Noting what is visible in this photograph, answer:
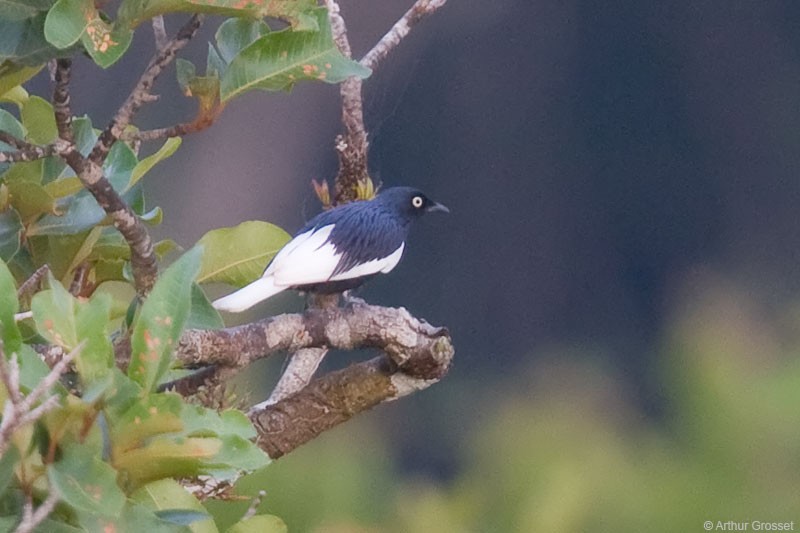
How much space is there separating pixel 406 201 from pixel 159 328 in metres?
0.70

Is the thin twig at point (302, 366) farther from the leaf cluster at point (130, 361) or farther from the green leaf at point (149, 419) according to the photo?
the green leaf at point (149, 419)

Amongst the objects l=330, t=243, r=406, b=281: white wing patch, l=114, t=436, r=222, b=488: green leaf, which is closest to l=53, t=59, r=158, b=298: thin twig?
l=114, t=436, r=222, b=488: green leaf

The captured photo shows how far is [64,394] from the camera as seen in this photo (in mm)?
621

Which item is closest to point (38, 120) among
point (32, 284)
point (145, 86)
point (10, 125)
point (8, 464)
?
point (10, 125)

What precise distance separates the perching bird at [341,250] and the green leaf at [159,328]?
0.41 m

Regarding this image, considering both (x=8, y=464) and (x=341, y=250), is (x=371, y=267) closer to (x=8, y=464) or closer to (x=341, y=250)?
(x=341, y=250)

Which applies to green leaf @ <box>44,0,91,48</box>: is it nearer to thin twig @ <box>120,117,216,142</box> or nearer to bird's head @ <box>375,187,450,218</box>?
thin twig @ <box>120,117,216,142</box>

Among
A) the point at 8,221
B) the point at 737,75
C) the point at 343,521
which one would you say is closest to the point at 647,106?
the point at 737,75

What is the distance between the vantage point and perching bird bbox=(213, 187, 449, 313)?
109 centimetres

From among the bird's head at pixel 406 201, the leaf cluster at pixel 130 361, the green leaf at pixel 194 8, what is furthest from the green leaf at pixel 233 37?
the bird's head at pixel 406 201

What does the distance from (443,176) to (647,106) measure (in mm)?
322

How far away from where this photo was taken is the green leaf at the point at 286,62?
2.45ft

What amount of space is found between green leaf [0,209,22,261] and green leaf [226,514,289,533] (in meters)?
0.36

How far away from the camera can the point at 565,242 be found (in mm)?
1466
